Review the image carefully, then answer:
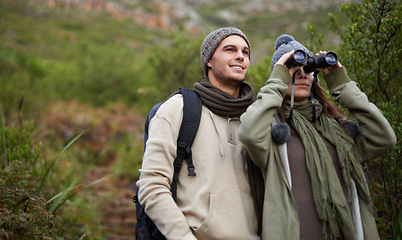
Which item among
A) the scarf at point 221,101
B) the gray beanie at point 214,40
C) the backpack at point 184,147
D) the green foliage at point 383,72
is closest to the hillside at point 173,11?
the green foliage at point 383,72

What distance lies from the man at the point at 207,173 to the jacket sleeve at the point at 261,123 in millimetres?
239

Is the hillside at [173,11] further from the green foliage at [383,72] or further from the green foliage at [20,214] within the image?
the green foliage at [20,214]

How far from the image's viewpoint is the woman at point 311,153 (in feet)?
6.66

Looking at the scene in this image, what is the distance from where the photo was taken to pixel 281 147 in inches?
84.5

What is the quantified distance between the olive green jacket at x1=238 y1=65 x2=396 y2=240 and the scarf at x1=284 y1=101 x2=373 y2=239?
0.09 m

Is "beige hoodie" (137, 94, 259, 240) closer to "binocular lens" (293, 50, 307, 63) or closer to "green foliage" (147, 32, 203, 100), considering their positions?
"binocular lens" (293, 50, 307, 63)

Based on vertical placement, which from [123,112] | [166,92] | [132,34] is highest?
[132,34]

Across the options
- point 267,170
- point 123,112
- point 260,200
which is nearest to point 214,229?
point 260,200

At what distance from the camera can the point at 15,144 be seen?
4066 mm

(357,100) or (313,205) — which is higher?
(357,100)

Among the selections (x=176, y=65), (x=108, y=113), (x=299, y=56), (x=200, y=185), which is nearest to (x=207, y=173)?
(x=200, y=185)

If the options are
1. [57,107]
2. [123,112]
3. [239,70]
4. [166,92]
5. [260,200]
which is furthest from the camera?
[123,112]

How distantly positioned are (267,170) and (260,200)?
0.21 meters

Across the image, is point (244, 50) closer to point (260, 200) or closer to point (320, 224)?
point (260, 200)
